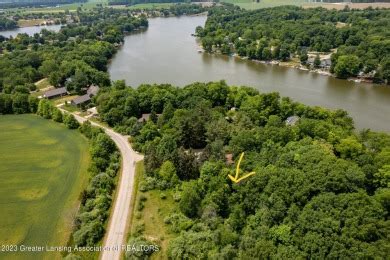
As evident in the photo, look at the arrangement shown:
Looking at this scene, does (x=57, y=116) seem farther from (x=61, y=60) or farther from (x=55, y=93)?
(x=61, y=60)

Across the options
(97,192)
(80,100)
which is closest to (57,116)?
(80,100)

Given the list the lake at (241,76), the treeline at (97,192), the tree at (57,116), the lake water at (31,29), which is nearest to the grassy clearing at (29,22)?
the lake water at (31,29)

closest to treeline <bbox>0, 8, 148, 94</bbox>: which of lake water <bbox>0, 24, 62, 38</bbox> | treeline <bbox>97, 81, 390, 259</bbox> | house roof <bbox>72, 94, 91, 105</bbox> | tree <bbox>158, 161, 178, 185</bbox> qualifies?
house roof <bbox>72, 94, 91, 105</bbox>

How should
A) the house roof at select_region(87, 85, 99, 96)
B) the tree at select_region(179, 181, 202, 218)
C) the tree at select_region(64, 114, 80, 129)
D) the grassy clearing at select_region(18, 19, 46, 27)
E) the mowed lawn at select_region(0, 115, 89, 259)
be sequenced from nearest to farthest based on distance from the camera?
the mowed lawn at select_region(0, 115, 89, 259), the tree at select_region(179, 181, 202, 218), the tree at select_region(64, 114, 80, 129), the house roof at select_region(87, 85, 99, 96), the grassy clearing at select_region(18, 19, 46, 27)

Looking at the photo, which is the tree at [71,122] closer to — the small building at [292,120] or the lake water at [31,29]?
the small building at [292,120]

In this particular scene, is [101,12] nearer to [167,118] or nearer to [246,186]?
[167,118]

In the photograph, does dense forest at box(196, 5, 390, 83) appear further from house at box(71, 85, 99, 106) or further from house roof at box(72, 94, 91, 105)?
house roof at box(72, 94, 91, 105)
